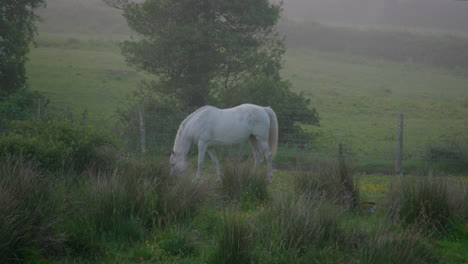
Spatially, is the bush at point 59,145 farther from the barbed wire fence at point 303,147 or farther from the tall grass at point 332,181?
the barbed wire fence at point 303,147

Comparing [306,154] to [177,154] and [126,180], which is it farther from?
[126,180]

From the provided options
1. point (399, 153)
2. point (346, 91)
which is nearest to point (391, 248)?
point (399, 153)

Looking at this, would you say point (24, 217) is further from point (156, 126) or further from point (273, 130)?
point (156, 126)

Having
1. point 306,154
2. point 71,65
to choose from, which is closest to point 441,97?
point 306,154

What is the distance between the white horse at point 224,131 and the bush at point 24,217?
3918 millimetres

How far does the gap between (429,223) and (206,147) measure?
5.05m

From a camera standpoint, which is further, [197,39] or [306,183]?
[197,39]

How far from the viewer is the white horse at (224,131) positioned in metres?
9.22

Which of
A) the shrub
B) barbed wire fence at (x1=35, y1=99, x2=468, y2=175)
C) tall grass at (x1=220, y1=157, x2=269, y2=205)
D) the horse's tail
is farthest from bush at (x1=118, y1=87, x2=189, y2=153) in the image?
the shrub

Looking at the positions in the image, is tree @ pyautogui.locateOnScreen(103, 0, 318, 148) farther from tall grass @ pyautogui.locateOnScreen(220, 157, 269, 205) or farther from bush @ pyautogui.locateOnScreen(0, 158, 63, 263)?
bush @ pyautogui.locateOnScreen(0, 158, 63, 263)

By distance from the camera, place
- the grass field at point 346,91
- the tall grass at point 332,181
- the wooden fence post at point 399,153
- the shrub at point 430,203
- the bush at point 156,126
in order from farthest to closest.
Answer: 1. the grass field at point 346,91
2. the bush at point 156,126
3. the wooden fence post at point 399,153
4. the tall grass at point 332,181
5. the shrub at point 430,203

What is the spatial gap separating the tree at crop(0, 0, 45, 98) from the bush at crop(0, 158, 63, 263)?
1130 centimetres

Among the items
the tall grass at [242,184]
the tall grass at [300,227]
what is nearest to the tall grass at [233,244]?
the tall grass at [300,227]

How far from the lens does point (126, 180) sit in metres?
5.70
